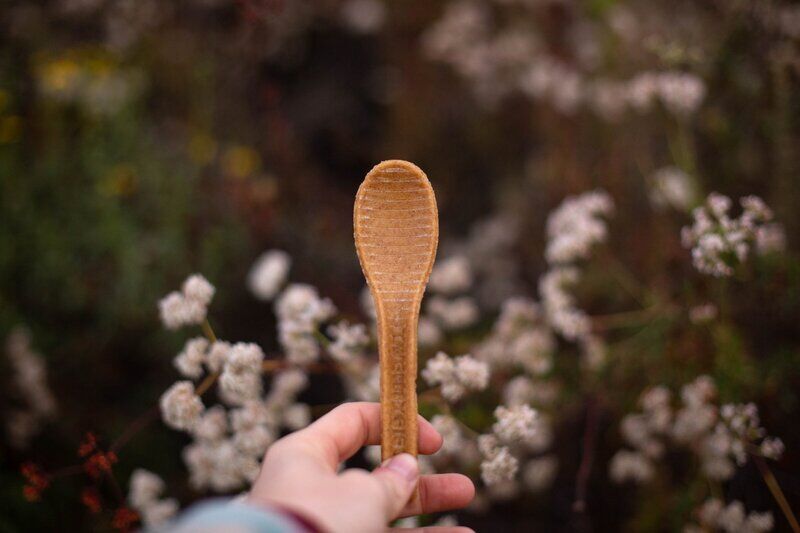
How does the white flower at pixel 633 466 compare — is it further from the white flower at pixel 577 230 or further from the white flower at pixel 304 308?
the white flower at pixel 304 308

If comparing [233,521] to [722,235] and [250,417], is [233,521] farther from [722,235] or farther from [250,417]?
[722,235]

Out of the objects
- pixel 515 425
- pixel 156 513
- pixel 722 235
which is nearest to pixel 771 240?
pixel 722 235

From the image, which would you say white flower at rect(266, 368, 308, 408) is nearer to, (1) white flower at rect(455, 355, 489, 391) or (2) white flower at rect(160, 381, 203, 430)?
(2) white flower at rect(160, 381, 203, 430)

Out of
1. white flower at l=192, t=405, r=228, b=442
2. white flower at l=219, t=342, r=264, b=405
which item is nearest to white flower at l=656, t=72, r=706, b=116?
white flower at l=219, t=342, r=264, b=405

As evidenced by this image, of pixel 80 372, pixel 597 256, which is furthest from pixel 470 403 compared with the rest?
pixel 80 372

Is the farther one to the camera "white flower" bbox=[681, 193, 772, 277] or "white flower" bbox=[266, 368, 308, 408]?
"white flower" bbox=[266, 368, 308, 408]

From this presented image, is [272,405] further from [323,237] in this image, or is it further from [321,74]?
[321,74]
